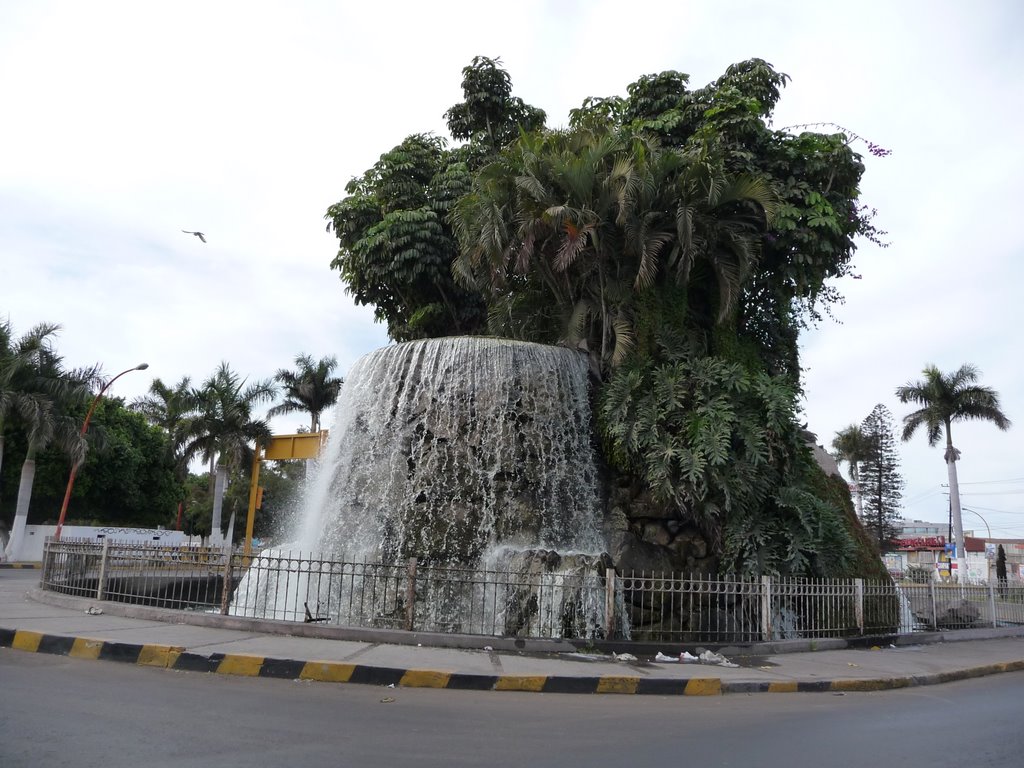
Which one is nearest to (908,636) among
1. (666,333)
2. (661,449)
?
(661,449)

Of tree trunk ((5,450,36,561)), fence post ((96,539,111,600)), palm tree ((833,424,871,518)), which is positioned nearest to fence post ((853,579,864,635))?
fence post ((96,539,111,600))

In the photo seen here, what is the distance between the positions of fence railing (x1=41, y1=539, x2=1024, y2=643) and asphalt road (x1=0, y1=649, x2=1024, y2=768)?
2745mm

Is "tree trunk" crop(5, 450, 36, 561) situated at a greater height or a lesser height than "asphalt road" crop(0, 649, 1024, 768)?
greater

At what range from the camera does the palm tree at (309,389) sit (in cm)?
4481

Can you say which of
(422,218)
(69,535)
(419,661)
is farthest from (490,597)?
(69,535)

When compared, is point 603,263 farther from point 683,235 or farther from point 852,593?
point 852,593

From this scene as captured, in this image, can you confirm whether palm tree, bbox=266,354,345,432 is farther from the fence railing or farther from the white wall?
the fence railing

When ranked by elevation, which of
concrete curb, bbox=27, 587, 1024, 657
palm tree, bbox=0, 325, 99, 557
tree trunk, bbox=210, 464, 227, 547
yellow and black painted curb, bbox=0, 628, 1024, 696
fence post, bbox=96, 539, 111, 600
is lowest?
yellow and black painted curb, bbox=0, 628, 1024, 696

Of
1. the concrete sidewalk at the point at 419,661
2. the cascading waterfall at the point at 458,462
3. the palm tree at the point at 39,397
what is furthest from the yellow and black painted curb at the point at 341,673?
the palm tree at the point at 39,397

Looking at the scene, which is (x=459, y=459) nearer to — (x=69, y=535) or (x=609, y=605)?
(x=609, y=605)

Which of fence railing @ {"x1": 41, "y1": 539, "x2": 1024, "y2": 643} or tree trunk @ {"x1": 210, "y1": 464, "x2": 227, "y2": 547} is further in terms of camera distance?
tree trunk @ {"x1": 210, "y1": 464, "x2": 227, "y2": 547}

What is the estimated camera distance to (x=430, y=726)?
5.38 metres

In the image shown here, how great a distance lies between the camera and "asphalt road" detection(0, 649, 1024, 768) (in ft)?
14.5

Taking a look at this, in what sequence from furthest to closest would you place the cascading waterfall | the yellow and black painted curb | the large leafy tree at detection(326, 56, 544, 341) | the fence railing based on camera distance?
the large leafy tree at detection(326, 56, 544, 341) < the cascading waterfall < the fence railing < the yellow and black painted curb
